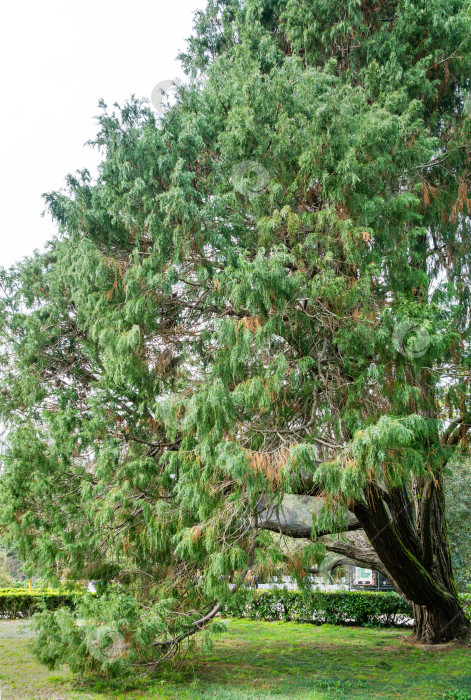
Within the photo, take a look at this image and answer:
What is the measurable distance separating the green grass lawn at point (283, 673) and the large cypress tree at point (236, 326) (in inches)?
27.7

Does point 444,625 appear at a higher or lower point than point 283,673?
higher

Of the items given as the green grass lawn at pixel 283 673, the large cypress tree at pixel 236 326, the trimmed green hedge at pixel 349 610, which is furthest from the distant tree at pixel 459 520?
the large cypress tree at pixel 236 326

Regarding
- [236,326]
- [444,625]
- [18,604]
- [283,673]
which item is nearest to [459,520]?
[444,625]

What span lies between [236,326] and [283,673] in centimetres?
462

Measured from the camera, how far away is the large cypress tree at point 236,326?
14.9 feet

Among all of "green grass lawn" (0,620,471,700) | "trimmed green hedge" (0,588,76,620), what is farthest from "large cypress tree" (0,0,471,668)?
"trimmed green hedge" (0,588,76,620)

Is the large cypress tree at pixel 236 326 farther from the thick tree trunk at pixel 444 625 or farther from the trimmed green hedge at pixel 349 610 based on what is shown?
the trimmed green hedge at pixel 349 610

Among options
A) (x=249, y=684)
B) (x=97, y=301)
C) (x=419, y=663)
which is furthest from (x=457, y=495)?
(x=97, y=301)

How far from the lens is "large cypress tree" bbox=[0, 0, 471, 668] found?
4551 millimetres

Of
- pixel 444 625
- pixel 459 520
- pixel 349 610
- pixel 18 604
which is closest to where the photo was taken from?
pixel 444 625

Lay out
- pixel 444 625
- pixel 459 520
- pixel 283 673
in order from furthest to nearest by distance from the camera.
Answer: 1. pixel 459 520
2. pixel 444 625
3. pixel 283 673

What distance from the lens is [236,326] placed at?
4613 mm

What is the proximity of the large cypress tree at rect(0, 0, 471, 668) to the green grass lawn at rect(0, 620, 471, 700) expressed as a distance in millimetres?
703

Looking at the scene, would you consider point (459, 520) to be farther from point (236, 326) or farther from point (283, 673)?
point (236, 326)
